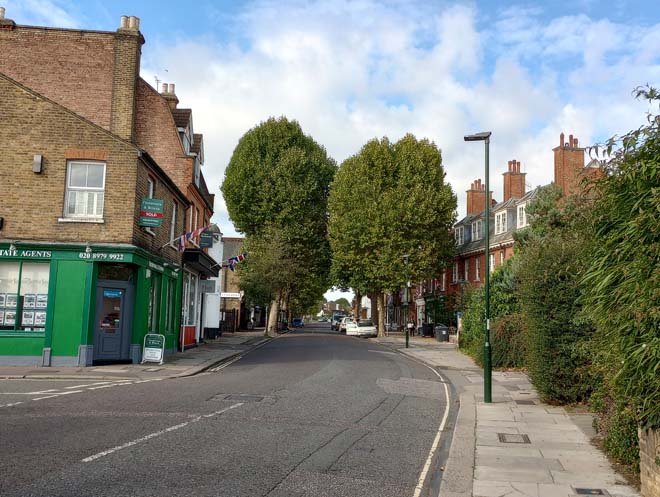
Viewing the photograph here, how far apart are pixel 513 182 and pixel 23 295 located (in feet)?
124

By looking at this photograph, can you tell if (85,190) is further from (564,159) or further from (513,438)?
(564,159)

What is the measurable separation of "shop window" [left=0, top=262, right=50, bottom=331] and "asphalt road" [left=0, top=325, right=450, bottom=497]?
145 inches

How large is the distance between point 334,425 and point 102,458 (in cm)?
399

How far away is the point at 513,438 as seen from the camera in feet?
31.4

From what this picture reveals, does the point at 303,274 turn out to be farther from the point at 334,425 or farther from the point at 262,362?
the point at 334,425

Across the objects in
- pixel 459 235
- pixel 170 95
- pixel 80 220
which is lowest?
pixel 80 220

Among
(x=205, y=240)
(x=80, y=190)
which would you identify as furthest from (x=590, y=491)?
(x=205, y=240)

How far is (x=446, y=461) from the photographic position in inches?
316

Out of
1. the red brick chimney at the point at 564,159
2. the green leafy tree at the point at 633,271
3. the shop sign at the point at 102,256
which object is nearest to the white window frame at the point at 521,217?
the red brick chimney at the point at 564,159

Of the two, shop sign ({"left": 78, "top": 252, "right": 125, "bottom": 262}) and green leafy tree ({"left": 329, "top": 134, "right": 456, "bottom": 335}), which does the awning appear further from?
green leafy tree ({"left": 329, "top": 134, "right": 456, "bottom": 335})

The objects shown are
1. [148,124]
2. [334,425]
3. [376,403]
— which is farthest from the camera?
[148,124]

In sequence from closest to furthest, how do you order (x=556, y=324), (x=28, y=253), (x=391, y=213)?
(x=556, y=324) → (x=28, y=253) → (x=391, y=213)

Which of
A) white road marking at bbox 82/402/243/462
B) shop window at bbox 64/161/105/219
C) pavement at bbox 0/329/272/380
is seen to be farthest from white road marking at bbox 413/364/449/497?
shop window at bbox 64/161/105/219

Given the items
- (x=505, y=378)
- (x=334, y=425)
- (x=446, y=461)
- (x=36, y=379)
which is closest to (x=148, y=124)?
(x=36, y=379)
